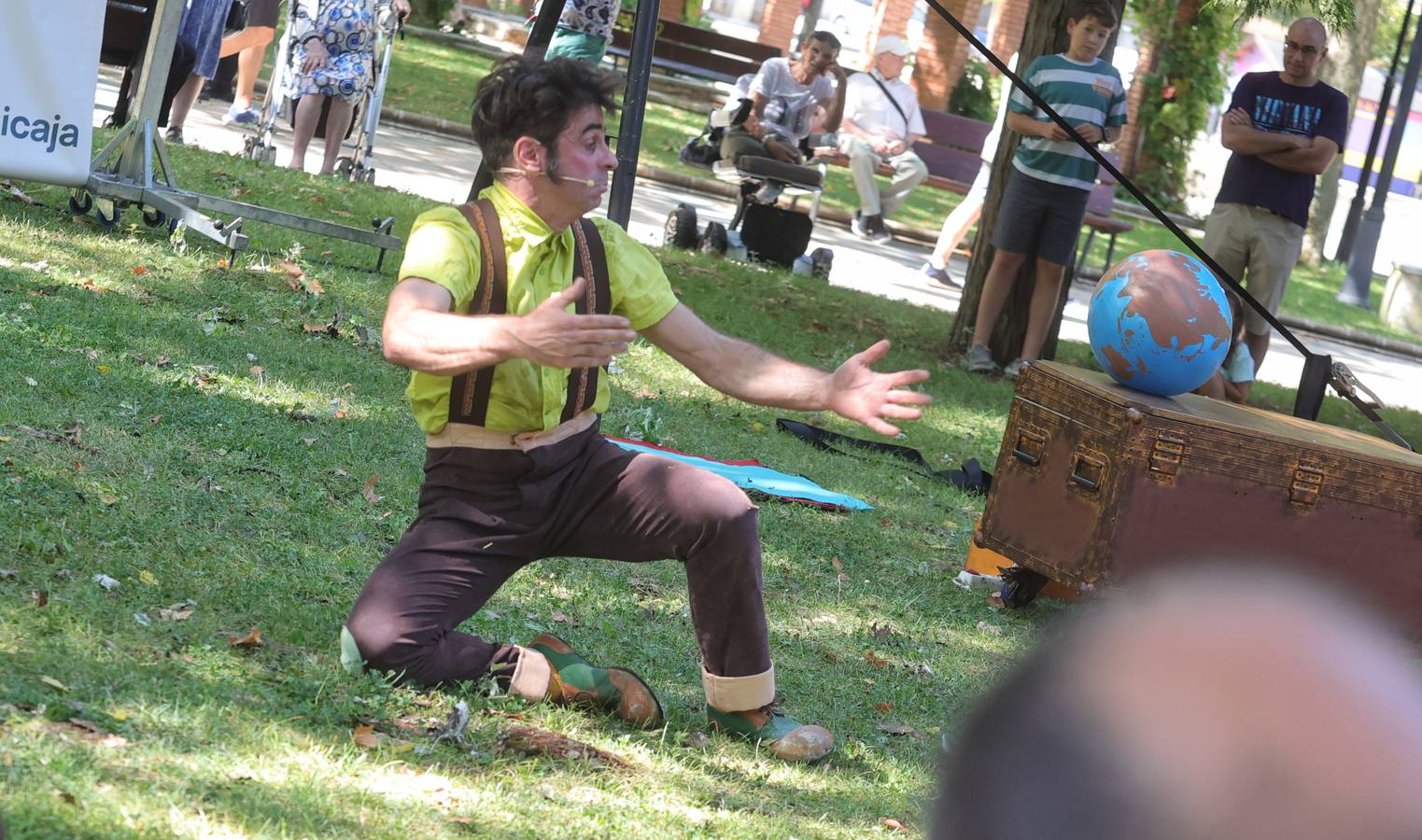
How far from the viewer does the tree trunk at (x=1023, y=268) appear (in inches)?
389

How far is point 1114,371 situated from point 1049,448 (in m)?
0.37

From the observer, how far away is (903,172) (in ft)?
54.9

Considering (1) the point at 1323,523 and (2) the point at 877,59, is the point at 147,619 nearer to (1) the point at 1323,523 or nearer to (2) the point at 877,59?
(1) the point at 1323,523

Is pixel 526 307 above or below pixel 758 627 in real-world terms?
above

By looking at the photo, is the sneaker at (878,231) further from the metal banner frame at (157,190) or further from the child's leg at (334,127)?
the metal banner frame at (157,190)

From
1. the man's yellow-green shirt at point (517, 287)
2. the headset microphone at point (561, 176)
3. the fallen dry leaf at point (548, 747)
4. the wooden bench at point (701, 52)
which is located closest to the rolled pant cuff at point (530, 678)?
the fallen dry leaf at point (548, 747)

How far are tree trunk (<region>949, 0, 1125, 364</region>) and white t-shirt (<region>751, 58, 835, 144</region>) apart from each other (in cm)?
258

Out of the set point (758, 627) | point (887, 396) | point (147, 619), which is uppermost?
point (887, 396)

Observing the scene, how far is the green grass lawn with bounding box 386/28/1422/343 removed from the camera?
62.4ft

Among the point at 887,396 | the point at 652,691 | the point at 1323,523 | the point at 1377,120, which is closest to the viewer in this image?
the point at 887,396

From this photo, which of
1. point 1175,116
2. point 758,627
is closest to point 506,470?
point 758,627

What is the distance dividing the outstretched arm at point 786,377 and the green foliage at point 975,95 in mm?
23918

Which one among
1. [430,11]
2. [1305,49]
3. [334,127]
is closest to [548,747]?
[1305,49]

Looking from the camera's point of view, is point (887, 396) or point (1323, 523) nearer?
point (887, 396)
